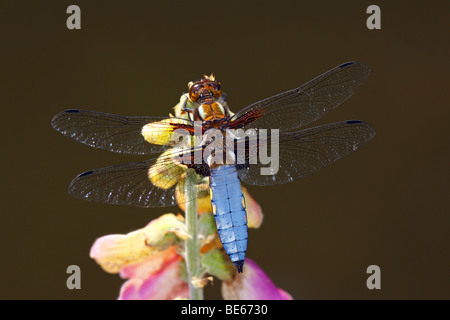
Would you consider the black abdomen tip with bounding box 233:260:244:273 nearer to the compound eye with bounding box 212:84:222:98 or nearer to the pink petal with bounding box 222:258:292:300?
the pink petal with bounding box 222:258:292:300

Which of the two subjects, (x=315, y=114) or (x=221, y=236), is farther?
(x=315, y=114)

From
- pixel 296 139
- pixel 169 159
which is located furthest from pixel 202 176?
pixel 296 139

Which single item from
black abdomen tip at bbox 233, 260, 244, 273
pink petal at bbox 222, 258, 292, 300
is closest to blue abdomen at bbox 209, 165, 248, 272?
black abdomen tip at bbox 233, 260, 244, 273

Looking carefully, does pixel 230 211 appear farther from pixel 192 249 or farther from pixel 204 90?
pixel 204 90

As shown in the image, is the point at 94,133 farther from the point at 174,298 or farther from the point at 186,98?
the point at 174,298

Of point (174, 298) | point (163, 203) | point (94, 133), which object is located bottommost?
point (174, 298)

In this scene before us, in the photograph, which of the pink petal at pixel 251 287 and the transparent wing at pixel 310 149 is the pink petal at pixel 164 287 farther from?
the transparent wing at pixel 310 149
